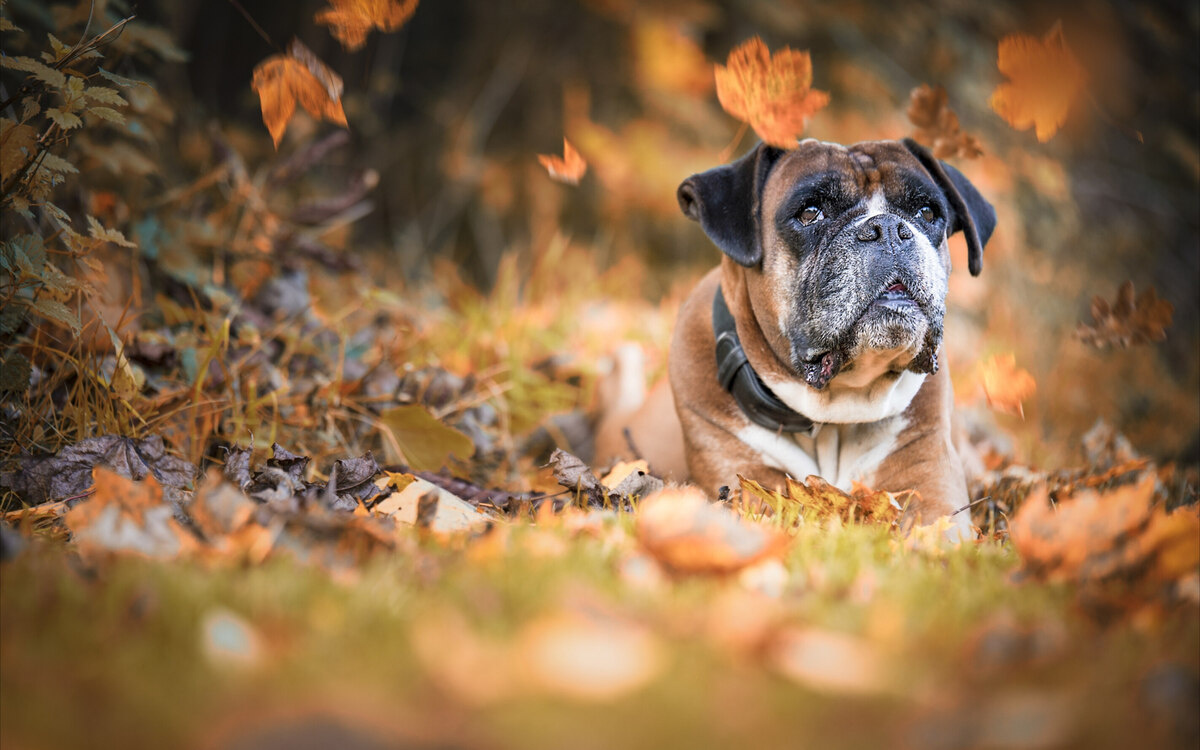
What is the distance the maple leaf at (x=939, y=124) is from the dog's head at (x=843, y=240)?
0.12m

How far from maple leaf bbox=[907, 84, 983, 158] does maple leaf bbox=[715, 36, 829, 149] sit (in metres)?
0.54

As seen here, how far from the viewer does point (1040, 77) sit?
8.77 feet

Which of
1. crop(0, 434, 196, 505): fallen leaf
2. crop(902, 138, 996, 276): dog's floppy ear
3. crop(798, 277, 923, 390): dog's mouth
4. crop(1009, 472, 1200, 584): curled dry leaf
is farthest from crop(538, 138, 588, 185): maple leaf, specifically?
crop(1009, 472, 1200, 584): curled dry leaf

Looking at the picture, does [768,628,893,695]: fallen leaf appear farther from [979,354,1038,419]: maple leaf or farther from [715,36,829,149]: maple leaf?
[979,354,1038,419]: maple leaf

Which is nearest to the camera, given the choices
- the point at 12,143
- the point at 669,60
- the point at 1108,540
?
the point at 1108,540

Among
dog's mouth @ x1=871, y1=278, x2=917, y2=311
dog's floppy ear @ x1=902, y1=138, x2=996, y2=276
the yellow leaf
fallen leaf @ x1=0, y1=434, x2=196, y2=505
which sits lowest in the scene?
fallen leaf @ x1=0, y1=434, x2=196, y2=505

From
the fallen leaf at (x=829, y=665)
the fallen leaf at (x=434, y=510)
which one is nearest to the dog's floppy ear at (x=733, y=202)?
the fallen leaf at (x=434, y=510)

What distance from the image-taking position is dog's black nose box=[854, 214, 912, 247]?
2.55m

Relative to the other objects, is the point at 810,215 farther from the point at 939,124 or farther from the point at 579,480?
the point at 579,480

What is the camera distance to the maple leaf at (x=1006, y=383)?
125 inches

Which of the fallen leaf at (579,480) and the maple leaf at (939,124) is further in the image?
the maple leaf at (939,124)

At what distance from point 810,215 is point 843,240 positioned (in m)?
0.19

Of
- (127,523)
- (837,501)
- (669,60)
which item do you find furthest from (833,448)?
(669,60)

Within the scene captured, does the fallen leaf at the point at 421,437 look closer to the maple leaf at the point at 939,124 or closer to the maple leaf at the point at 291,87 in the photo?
the maple leaf at the point at 291,87
